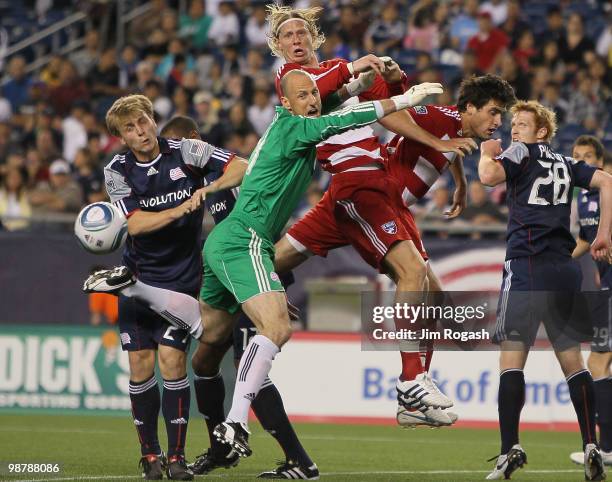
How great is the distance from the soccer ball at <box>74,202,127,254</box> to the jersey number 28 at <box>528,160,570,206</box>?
2.75 metres

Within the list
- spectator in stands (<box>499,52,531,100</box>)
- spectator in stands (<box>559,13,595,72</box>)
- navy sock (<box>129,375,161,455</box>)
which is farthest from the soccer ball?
spectator in stands (<box>559,13,595,72</box>)

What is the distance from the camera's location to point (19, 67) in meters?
21.0

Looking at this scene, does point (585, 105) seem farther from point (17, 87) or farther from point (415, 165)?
point (17, 87)

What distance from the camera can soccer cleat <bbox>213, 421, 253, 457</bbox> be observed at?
7566mm

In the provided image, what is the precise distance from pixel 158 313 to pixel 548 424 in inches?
244

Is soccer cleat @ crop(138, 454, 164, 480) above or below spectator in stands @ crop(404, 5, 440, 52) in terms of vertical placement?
below

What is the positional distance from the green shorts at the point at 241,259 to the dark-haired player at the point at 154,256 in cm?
50

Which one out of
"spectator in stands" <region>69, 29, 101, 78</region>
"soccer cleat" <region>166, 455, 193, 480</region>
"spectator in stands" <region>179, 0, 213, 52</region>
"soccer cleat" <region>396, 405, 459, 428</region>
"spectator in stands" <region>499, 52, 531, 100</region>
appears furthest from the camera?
"spectator in stands" <region>69, 29, 101, 78</region>

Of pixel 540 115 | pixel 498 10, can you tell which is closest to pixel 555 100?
pixel 498 10

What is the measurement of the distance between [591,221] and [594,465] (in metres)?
2.63

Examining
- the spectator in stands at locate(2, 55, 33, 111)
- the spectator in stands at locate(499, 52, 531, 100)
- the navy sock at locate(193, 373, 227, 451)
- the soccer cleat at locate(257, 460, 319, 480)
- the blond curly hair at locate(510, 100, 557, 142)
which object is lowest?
the soccer cleat at locate(257, 460, 319, 480)

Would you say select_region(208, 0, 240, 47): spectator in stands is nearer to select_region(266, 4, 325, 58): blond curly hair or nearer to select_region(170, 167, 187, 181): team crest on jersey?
select_region(266, 4, 325, 58): blond curly hair

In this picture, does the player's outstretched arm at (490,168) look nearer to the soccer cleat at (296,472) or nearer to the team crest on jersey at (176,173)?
the team crest on jersey at (176,173)

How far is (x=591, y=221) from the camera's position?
1032 cm
